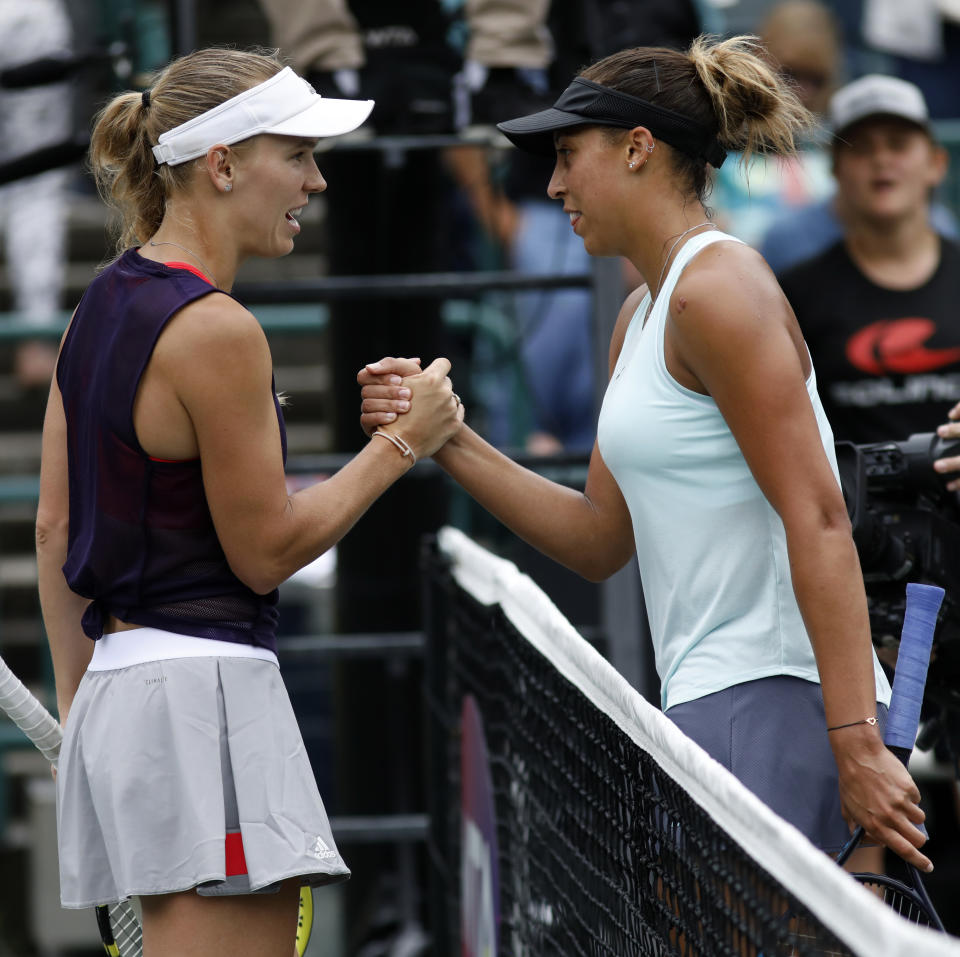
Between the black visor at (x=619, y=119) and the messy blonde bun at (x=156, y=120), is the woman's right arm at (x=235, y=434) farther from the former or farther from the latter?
the black visor at (x=619, y=119)

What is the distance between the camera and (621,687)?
2.24 m

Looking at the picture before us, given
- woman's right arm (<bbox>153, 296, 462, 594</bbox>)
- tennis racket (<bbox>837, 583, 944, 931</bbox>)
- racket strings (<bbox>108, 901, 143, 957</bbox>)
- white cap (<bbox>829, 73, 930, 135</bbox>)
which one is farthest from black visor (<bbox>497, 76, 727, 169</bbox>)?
white cap (<bbox>829, 73, 930, 135</bbox>)

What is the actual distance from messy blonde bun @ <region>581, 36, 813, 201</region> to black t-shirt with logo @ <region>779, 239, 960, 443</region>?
1962 millimetres

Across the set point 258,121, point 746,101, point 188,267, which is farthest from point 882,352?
point 188,267

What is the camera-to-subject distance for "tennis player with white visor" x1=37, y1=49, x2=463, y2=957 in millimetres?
2240

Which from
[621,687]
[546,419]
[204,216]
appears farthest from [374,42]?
[621,687]

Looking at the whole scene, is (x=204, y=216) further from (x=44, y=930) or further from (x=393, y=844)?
(x=44, y=930)

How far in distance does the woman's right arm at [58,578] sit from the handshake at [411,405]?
52 cm

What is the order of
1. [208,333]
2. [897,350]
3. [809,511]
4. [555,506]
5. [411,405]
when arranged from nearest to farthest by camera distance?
[208,333] < [809,511] < [411,405] < [555,506] < [897,350]

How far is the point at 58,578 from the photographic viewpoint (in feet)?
8.30

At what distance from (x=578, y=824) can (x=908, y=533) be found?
2.59 feet

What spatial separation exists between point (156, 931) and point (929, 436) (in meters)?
1.59

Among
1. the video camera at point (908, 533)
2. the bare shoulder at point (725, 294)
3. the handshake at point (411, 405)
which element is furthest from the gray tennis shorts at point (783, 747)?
the handshake at point (411, 405)

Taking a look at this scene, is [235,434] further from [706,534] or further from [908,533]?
[908,533]
